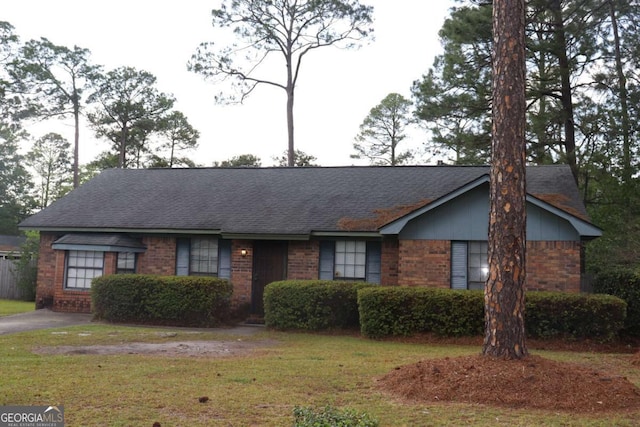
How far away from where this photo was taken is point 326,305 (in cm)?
1462

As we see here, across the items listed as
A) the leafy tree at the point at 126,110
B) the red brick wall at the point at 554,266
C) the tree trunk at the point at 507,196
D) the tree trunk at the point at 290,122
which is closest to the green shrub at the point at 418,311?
the red brick wall at the point at 554,266

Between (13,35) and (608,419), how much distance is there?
46569mm

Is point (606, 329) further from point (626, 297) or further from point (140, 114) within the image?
point (140, 114)

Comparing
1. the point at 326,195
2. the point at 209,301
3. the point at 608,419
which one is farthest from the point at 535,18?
the point at 608,419

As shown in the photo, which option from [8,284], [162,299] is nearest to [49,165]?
[8,284]

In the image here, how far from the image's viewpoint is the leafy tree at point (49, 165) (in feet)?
191

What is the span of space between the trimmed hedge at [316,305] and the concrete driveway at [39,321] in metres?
5.49

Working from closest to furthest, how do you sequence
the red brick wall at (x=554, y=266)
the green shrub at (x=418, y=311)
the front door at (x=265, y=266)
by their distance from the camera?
the green shrub at (x=418, y=311)
the red brick wall at (x=554, y=266)
the front door at (x=265, y=266)

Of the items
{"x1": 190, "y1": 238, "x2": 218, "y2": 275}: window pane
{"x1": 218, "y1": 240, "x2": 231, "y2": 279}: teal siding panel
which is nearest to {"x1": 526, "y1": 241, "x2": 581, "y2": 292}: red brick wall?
{"x1": 218, "y1": 240, "x2": 231, "y2": 279}: teal siding panel

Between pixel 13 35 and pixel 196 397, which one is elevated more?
pixel 13 35

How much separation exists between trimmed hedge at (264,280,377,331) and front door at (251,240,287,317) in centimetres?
282

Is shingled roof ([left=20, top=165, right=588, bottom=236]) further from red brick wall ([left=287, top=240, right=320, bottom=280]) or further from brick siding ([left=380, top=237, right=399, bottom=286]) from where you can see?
brick siding ([left=380, top=237, right=399, bottom=286])

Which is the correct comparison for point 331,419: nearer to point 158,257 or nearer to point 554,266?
point 554,266

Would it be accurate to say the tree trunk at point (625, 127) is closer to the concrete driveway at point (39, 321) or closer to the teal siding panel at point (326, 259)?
the teal siding panel at point (326, 259)
